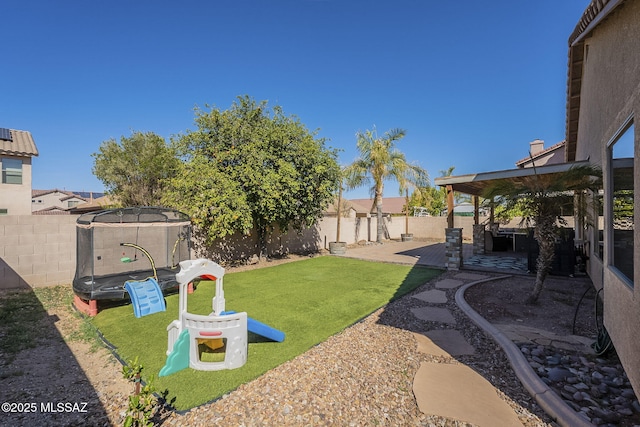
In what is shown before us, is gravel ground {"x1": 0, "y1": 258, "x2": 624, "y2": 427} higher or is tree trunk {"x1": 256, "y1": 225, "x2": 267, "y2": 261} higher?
tree trunk {"x1": 256, "y1": 225, "x2": 267, "y2": 261}

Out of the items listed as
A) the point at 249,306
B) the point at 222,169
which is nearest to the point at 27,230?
the point at 222,169

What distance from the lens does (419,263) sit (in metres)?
11.2

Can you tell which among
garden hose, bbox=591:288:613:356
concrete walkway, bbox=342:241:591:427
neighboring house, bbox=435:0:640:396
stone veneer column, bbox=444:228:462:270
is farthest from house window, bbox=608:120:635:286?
stone veneer column, bbox=444:228:462:270

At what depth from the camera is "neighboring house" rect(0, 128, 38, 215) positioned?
1383cm

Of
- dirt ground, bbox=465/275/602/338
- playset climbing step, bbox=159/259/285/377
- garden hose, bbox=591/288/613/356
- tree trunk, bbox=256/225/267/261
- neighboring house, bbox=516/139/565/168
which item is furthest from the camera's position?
neighboring house, bbox=516/139/565/168

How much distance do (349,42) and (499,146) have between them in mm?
16366

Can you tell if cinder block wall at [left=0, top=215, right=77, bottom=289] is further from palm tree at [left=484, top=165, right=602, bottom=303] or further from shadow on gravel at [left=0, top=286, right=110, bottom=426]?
palm tree at [left=484, top=165, right=602, bottom=303]

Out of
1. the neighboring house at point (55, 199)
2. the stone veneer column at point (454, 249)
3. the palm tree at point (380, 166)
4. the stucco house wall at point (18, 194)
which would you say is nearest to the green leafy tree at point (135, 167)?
the stucco house wall at point (18, 194)

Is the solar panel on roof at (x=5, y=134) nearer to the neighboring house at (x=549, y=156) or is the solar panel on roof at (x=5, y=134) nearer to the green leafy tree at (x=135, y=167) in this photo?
the green leafy tree at (x=135, y=167)

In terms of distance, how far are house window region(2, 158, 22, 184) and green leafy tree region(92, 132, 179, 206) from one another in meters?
3.35

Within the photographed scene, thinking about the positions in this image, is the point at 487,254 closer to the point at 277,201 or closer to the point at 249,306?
the point at 277,201

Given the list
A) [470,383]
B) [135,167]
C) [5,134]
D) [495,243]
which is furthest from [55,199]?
[470,383]

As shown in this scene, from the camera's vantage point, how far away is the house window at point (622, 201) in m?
2.77

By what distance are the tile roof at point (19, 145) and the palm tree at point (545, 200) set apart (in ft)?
67.2
